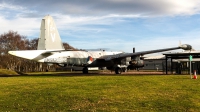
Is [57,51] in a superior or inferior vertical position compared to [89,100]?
superior

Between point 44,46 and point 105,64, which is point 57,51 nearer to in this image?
point 44,46

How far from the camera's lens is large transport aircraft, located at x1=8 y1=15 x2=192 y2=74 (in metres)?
31.4

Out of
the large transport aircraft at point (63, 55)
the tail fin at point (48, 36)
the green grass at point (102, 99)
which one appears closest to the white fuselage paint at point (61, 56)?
the large transport aircraft at point (63, 55)

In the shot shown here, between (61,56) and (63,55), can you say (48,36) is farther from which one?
(63,55)

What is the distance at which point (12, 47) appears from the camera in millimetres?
75812

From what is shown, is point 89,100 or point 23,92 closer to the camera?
point 89,100

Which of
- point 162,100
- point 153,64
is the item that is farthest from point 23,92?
point 153,64

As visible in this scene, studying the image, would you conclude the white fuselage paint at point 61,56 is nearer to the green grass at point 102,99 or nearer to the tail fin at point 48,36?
the tail fin at point 48,36

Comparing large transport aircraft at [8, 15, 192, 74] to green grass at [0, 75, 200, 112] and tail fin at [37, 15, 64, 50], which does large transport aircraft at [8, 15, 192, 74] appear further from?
green grass at [0, 75, 200, 112]

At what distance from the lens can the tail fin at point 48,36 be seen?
3328 cm

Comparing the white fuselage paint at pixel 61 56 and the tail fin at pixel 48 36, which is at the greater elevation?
the tail fin at pixel 48 36

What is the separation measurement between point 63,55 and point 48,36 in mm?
3403

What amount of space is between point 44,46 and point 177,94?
2228 centimetres

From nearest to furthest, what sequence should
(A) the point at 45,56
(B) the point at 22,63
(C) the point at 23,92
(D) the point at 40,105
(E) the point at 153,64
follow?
1. (D) the point at 40,105
2. (C) the point at 23,92
3. (A) the point at 45,56
4. (B) the point at 22,63
5. (E) the point at 153,64
